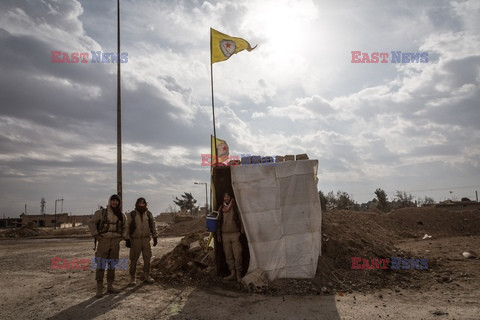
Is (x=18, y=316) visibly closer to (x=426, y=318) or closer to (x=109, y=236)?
(x=109, y=236)

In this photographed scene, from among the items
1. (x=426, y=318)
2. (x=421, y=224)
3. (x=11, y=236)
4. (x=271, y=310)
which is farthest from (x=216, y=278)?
(x=11, y=236)

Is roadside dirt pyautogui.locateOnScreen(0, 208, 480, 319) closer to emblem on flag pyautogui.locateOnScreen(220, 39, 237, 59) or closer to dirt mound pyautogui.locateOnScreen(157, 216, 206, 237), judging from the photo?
emblem on flag pyautogui.locateOnScreen(220, 39, 237, 59)

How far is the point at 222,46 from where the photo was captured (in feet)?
31.0

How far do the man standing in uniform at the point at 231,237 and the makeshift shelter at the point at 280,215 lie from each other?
0.24 metres

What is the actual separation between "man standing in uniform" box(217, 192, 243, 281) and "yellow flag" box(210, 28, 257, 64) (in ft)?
16.0

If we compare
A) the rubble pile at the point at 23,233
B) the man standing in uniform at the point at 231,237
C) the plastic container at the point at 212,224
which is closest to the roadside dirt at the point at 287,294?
the man standing in uniform at the point at 231,237

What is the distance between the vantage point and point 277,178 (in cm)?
678

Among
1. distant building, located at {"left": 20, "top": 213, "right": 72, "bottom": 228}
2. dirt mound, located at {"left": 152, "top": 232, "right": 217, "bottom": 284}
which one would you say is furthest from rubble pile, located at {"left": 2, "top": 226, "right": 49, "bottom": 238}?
dirt mound, located at {"left": 152, "top": 232, "right": 217, "bottom": 284}

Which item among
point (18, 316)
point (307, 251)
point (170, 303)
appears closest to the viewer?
point (18, 316)

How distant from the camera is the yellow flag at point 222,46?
9336 millimetres

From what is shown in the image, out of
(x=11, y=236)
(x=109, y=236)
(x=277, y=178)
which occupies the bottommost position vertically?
(x=11, y=236)

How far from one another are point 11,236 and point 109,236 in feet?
100

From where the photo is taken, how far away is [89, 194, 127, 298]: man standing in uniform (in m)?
5.94

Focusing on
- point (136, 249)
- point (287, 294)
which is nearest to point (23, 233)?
point (136, 249)
